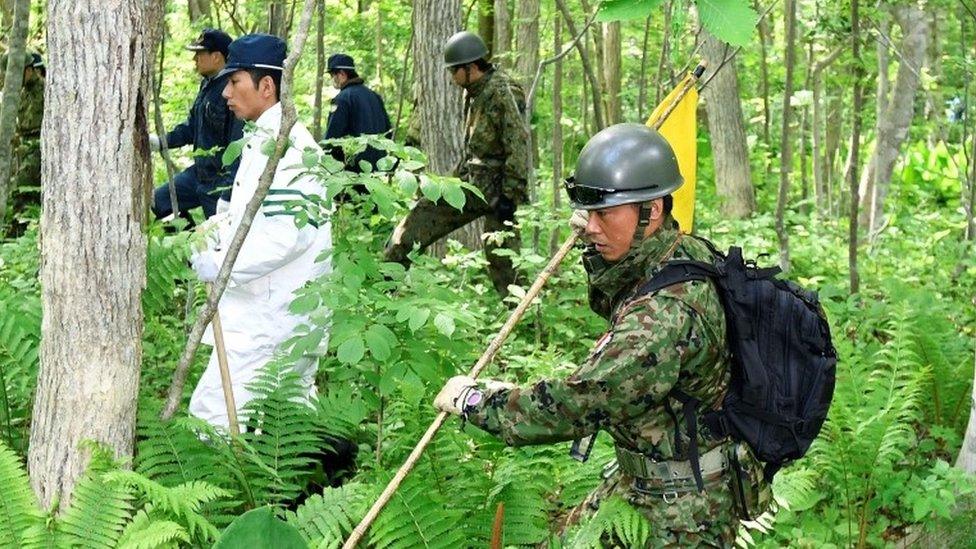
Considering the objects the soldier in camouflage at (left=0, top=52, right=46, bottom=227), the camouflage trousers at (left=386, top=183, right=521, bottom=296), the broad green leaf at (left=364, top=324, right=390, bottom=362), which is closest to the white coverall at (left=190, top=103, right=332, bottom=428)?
the broad green leaf at (left=364, top=324, right=390, bottom=362)

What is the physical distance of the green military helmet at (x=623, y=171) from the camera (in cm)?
347

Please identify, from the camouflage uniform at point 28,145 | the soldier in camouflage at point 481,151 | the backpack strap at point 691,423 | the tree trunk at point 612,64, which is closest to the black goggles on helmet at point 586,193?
the backpack strap at point 691,423

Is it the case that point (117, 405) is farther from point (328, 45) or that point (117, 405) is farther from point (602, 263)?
point (328, 45)

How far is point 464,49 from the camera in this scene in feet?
26.3

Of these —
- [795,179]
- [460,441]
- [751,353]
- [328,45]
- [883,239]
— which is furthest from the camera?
[795,179]

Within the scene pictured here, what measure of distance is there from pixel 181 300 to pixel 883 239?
7.04 m

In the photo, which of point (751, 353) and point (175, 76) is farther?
point (175, 76)

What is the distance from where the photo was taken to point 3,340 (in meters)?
4.77

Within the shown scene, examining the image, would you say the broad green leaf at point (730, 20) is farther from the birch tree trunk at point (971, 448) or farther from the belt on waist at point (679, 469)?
the birch tree trunk at point (971, 448)

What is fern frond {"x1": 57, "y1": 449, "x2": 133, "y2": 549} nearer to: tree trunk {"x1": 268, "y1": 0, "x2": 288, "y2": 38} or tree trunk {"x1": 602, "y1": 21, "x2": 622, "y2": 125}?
tree trunk {"x1": 268, "y1": 0, "x2": 288, "y2": 38}

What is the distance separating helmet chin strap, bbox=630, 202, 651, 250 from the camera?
11.5 ft

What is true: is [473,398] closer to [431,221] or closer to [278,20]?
[431,221]

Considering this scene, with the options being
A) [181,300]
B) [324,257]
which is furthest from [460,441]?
[181,300]

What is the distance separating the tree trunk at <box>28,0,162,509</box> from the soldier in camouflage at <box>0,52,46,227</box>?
6281 millimetres
